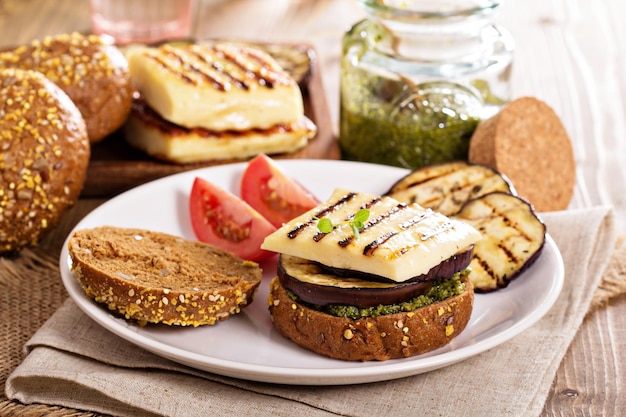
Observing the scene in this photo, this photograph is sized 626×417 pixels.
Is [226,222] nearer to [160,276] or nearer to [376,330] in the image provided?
[160,276]

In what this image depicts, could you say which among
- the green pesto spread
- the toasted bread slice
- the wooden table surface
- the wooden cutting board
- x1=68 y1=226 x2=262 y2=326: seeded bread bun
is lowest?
the wooden table surface

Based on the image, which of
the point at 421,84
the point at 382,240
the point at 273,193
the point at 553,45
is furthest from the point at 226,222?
the point at 553,45

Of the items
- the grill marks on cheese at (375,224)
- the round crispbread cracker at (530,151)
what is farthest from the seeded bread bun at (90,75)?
the round crispbread cracker at (530,151)

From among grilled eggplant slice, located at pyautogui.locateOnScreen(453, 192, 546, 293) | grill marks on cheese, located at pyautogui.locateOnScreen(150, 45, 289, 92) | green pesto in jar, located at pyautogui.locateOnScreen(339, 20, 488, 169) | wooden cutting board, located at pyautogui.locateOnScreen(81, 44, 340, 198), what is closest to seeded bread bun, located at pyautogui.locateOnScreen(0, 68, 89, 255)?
wooden cutting board, located at pyautogui.locateOnScreen(81, 44, 340, 198)

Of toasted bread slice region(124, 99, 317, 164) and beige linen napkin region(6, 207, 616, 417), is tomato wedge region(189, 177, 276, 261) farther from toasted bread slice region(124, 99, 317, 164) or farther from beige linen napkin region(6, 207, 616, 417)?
beige linen napkin region(6, 207, 616, 417)

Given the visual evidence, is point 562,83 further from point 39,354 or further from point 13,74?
point 39,354

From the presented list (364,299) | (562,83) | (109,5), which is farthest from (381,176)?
(109,5)
